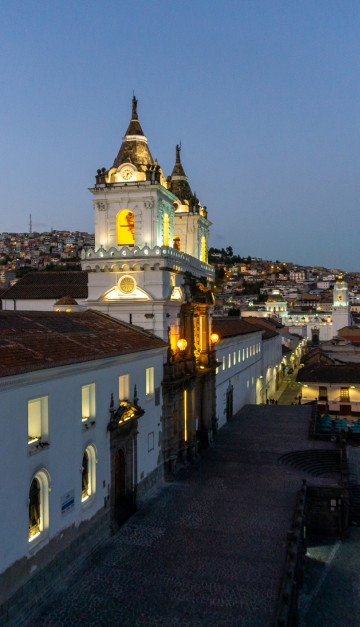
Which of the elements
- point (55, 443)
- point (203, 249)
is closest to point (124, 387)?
point (55, 443)

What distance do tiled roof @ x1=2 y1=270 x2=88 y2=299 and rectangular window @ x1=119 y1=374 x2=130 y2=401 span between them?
27.4 meters

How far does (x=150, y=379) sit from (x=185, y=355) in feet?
17.2

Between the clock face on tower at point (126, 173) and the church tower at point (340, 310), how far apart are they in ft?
373

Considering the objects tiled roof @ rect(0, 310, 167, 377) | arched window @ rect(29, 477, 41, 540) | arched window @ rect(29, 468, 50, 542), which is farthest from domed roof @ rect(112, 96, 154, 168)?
arched window @ rect(29, 477, 41, 540)

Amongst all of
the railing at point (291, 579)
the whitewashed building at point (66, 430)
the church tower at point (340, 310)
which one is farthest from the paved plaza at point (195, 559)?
the church tower at point (340, 310)

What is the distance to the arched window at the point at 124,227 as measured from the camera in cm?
2738

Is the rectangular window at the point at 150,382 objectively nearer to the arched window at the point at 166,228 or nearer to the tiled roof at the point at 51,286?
the arched window at the point at 166,228

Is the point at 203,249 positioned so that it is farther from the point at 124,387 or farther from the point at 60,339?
the point at 60,339

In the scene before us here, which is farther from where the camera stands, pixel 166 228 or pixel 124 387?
pixel 166 228

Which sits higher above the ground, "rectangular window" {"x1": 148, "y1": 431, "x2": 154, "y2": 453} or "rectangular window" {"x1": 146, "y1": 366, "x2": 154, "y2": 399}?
"rectangular window" {"x1": 146, "y1": 366, "x2": 154, "y2": 399}

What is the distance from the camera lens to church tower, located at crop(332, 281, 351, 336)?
435 ft

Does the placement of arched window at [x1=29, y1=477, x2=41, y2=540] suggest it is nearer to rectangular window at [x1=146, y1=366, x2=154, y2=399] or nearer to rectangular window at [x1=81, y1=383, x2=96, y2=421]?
rectangular window at [x1=81, y1=383, x2=96, y2=421]

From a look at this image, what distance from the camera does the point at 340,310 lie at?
13300cm

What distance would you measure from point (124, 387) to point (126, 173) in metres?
11.8
